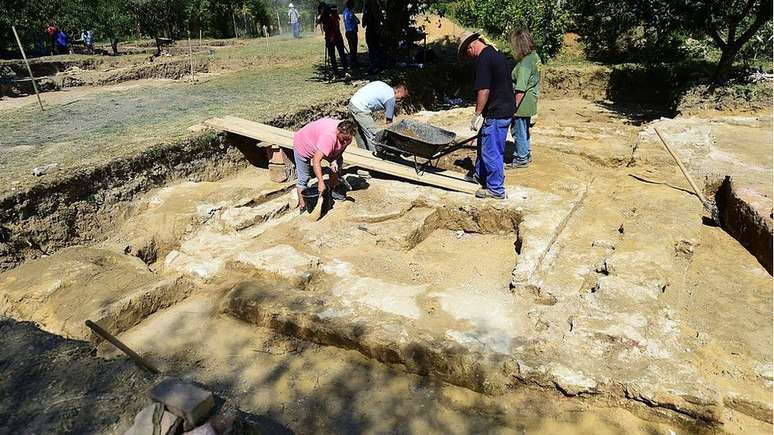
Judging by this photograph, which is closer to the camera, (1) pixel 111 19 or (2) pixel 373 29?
(2) pixel 373 29

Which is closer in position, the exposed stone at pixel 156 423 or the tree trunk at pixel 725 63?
the exposed stone at pixel 156 423

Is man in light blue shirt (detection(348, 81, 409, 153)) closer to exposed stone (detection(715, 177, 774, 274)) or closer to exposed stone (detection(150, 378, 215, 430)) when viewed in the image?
exposed stone (detection(715, 177, 774, 274))

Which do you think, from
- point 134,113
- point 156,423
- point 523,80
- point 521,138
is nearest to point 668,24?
point 521,138

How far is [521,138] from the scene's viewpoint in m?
6.62

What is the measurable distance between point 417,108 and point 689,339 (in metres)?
8.83

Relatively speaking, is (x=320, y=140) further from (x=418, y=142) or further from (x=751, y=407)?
(x=751, y=407)

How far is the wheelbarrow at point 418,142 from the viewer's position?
19.7ft

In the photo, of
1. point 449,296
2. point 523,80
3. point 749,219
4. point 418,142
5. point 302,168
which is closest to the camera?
point 449,296

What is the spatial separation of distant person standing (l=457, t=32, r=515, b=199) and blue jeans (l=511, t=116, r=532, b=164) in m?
0.85

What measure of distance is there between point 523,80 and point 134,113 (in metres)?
6.91

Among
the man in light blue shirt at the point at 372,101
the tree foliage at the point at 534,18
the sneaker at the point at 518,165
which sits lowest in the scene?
the sneaker at the point at 518,165

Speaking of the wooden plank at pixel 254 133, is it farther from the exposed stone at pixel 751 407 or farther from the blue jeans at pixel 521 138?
the exposed stone at pixel 751 407

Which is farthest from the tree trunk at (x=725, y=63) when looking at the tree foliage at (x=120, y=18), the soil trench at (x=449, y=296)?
the tree foliage at (x=120, y=18)

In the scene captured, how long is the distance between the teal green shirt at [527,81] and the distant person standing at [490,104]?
0.71 metres
